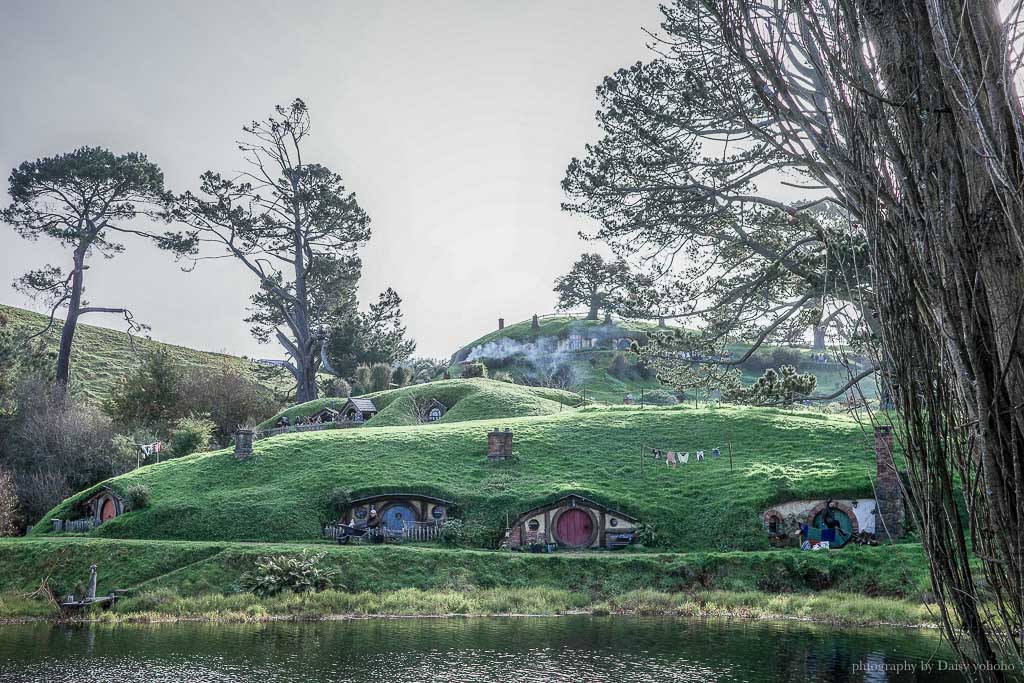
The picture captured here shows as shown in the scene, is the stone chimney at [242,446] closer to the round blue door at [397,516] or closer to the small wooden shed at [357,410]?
the round blue door at [397,516]

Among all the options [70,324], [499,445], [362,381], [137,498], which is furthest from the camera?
[362,381]

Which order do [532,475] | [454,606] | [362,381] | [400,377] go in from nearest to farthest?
1. [454,606]
2. [532,475]
3. [362,381]
4. [400,377]

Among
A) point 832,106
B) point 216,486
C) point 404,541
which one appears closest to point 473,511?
point 404,541

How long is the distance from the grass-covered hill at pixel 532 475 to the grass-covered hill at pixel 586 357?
4097 cm

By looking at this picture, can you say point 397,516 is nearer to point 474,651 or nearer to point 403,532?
point 403,532

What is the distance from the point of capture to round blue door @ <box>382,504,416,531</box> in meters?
41.9

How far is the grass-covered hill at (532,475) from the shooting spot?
40.3 m

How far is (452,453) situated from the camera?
163ft

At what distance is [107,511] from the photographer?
4531 centimetres

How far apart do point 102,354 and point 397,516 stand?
238 ft

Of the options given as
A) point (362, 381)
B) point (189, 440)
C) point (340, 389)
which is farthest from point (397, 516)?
point (362, 381)

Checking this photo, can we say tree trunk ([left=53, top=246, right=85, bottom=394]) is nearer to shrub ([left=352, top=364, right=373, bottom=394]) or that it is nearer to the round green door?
shrub ([left=352, top=364, right=373, bottom=394])

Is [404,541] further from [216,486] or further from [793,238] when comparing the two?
[793,238]

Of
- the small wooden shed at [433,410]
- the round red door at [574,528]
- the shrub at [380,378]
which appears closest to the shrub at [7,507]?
the small wooden shed at [433,410]
